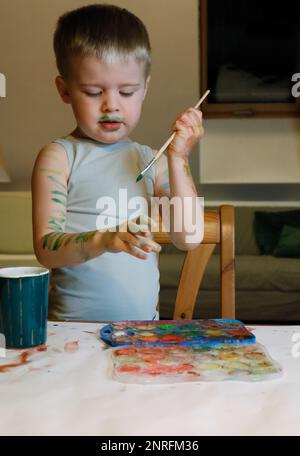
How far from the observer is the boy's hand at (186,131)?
1118 millimetres

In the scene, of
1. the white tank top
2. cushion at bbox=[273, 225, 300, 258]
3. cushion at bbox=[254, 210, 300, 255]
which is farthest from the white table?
cushion at bbox=[254, 210, 300, 255]

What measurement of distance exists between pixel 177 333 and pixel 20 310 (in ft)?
0.72

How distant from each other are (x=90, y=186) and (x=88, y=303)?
214 mm

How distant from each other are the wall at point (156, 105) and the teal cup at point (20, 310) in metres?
3.33

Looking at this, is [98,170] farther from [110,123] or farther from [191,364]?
[191,364]

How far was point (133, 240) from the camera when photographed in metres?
0.88

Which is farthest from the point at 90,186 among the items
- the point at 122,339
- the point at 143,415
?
the point at 143,415

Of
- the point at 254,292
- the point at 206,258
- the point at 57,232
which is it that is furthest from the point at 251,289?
the point at 57,232

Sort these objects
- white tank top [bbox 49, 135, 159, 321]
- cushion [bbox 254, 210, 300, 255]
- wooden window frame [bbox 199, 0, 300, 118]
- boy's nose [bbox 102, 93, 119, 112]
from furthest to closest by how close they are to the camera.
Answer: wooden window frame [bbox 199, 0, 300, 118] < cushion [bbox 254, 210, 300, 255] < white tank top [bbox 49, 135, 159, 321] < boy's nose [bbox 102, 93, 119, 112]

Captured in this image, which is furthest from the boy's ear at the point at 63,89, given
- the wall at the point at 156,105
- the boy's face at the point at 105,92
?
the wall at the point at 156,105

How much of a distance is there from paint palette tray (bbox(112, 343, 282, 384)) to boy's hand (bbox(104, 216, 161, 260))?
13 centimetres

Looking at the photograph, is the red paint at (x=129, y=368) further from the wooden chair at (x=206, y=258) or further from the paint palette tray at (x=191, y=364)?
the wooden chair at (x=206, y=258)

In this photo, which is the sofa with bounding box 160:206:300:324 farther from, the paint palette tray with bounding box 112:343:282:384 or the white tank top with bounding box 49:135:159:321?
the paint palette tray with bounding box 112:343:282:384

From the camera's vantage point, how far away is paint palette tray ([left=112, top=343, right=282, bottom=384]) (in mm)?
749
